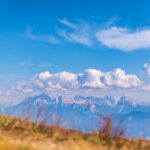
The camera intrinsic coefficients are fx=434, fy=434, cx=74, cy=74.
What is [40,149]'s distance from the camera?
12.7 m

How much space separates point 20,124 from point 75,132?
306 centimetres

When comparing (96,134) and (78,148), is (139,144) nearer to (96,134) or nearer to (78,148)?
(96,134)

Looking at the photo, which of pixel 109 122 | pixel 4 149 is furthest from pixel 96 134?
pixel 4 149

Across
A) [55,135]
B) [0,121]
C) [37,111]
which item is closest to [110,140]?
[55,135]

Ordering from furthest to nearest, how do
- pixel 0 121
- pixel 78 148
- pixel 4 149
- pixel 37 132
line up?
pixel 0 121, pixel 37 132, pixel 78 148, pixel 4 149

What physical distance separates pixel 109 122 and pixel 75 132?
11.2 ft

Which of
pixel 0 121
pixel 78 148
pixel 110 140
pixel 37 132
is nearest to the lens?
pixel 78 148

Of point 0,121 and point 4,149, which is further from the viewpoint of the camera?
point 0,121

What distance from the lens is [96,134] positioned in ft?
70.0

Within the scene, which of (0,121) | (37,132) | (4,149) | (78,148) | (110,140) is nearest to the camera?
(4,149)

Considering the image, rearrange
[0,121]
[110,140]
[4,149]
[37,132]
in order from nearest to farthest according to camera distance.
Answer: [4,149] < [110,140] < [37,132] < [0,121]

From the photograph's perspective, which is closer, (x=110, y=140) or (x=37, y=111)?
(x=110, y=140)

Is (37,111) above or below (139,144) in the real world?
above

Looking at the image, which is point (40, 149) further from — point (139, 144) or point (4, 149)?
point (139, 144)
